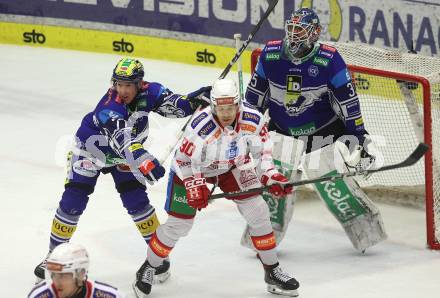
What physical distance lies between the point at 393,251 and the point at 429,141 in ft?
2.36

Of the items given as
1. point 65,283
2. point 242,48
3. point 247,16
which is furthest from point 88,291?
point 247,16

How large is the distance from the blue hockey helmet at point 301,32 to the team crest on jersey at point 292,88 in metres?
0.15

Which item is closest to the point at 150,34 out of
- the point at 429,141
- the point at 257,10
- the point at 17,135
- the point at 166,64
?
the point at 166,64

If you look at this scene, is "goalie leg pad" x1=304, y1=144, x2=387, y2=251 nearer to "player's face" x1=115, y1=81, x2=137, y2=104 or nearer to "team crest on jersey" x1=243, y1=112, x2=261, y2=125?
"team crest on jersey" x1=243, y1=112, x2=261, y2=125

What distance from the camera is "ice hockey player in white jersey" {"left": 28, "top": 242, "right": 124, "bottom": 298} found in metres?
5.02

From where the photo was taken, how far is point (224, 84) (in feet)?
21.4

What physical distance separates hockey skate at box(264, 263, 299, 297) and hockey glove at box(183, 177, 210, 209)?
0.62 m

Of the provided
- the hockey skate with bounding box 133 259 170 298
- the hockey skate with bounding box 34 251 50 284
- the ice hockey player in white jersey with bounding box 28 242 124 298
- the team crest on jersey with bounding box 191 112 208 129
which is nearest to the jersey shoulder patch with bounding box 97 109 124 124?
the team crest on jersey with bounding box 191 112 208 129

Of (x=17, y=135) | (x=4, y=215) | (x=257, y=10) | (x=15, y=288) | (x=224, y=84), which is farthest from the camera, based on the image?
(x=257, y=10)

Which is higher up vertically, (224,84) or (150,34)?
(224,84)

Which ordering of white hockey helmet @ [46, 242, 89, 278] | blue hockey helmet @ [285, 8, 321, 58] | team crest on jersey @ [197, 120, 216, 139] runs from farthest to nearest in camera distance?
1. blue hockey helmet @ [285, 8, 321, 58]
2. team crest on jersey @ [197, 120, 216, 139]
3. white hockey helmet @ [46, 242, 89, 278]

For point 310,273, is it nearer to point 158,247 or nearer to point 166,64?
point 158,247

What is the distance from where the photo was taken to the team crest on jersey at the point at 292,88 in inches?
294

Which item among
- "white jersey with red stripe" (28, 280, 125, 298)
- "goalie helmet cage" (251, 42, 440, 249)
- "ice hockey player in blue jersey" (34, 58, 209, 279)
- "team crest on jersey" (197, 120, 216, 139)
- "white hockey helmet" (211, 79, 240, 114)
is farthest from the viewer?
"goalie helmet cage" (251, 42, 440, 249)
